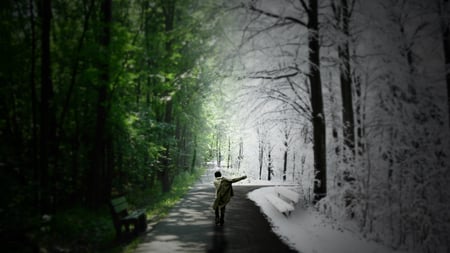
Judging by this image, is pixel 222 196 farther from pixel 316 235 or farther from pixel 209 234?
pixel 316 235

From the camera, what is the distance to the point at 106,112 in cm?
1068

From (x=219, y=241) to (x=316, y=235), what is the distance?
2511mm

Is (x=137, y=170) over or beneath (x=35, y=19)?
beneath

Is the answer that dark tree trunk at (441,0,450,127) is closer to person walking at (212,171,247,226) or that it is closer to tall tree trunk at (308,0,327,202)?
tall tree trunk at (308,0,327,202)

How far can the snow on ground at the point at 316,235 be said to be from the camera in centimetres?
674

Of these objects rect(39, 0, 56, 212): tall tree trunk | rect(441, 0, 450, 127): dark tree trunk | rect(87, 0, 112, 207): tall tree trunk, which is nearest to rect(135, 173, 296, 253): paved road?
rect(87, 0, 112, 207): tall tree trunk

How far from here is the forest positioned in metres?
7.92

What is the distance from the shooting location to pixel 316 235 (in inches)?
315

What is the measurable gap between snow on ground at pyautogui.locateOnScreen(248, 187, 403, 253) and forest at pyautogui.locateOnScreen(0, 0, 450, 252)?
0.60 m

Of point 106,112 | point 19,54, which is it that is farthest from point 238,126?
point 19,54

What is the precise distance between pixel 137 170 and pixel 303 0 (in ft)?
32.5

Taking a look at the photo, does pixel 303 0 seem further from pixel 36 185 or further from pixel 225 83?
pixel 36 185

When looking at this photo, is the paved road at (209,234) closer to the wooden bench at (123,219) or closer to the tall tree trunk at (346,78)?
the wooden bench at (123,219)

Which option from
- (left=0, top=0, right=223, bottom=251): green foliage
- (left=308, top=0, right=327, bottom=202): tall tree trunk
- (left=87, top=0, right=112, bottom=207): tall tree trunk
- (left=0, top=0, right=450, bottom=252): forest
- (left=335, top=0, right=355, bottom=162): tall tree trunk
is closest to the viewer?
(left=0, top=0, right=450, bottom=252): forest
